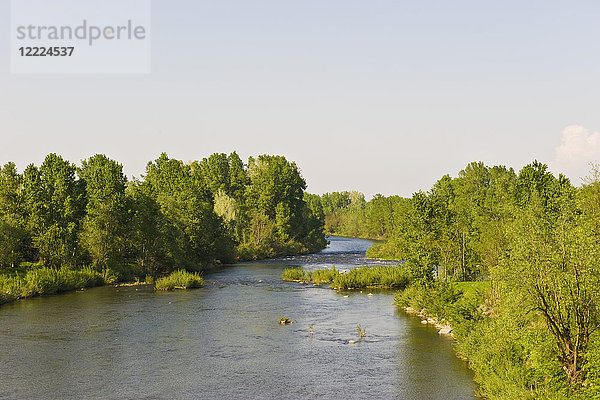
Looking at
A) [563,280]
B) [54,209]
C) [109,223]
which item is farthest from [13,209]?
[563,280]

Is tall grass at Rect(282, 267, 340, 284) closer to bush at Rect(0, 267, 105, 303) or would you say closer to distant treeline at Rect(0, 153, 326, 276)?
distant treeline at Rect(0, 153, 326, 276)

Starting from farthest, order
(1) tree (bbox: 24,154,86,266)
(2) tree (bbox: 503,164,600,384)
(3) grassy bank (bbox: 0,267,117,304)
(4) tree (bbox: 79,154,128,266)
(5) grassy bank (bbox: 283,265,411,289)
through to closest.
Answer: (4) tree (bbox: 79,154,128,266) < (1) tree (bbox: 24,154,86,266) < (5) grassy bank (bbox: 283,265,411,289) < (3) grassy bank (bbox: 0,267,117,304) < (2) tree (bbox: 503,164,600,384)

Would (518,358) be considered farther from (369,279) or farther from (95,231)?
(95,231)

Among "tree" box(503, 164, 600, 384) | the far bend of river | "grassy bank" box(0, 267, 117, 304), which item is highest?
"tree" box(503, 164, 600, 384)

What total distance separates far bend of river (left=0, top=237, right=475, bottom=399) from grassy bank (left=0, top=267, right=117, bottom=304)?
71.6 inches

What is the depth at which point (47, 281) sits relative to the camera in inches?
2387

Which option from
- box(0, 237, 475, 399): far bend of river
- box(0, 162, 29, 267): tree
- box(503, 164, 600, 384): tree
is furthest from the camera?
box(0, 162, 29, 267): tree

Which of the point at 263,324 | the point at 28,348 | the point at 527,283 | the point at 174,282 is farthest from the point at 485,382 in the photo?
the point at 174,282

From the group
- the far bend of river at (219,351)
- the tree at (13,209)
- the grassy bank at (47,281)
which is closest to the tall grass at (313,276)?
the far bend of river at (219,351)

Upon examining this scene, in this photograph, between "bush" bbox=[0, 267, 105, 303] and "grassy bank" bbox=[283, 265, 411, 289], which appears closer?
"bush" bbox=[0, 267, 105, 303]

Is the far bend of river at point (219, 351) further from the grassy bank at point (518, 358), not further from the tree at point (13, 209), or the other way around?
the tree at point (13, 209)

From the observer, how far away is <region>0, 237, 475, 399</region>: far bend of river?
95.3 feet

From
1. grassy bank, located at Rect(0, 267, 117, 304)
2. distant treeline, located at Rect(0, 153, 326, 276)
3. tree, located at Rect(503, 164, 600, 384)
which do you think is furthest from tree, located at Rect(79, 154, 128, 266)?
tree, located at Rect(503, 164, 600, 384)

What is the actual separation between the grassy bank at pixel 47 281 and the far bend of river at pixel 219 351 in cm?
182
